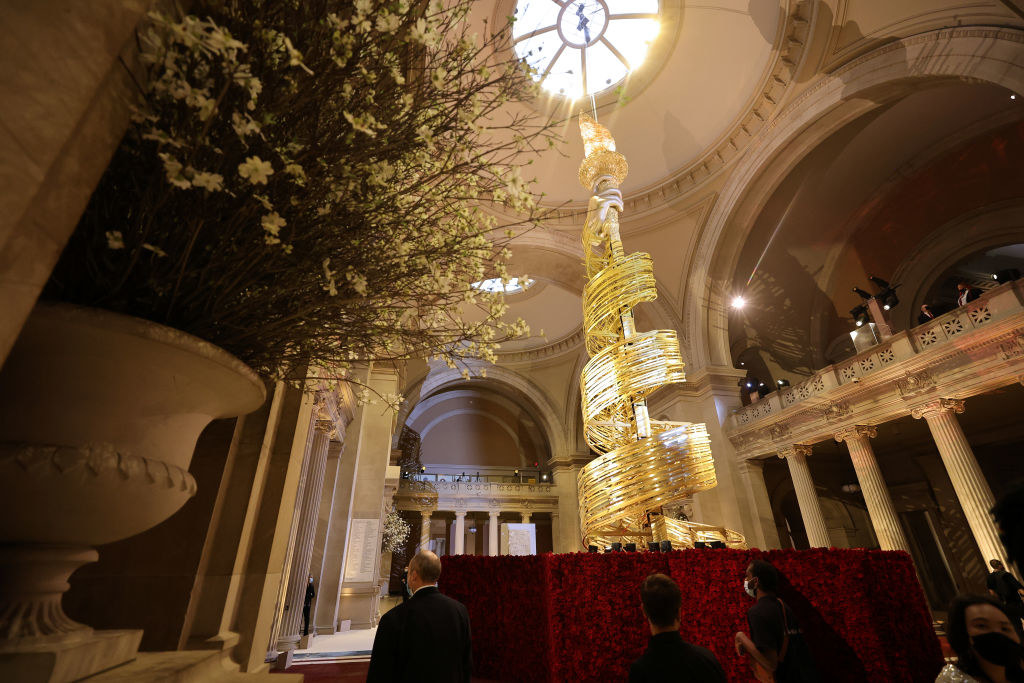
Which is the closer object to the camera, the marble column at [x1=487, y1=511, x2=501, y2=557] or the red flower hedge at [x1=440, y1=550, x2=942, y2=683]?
the red flower hedge at [x1=440, y1=550, x2=942, y2=683]

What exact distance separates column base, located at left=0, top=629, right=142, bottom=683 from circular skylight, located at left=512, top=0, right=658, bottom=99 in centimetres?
1165

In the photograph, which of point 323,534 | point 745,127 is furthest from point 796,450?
point 323,534

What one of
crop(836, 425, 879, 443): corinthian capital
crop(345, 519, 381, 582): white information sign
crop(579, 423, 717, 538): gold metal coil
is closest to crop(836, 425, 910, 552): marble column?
crop(836, 425, 879, 443): corinthian capital

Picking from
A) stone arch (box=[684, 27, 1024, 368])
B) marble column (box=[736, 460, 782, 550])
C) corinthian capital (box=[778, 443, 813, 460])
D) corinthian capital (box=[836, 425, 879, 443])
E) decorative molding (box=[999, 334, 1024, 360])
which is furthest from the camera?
corinthian capital (box=[778, 443, 813, 460])

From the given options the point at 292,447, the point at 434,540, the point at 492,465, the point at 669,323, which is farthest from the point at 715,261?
the point at 434,540

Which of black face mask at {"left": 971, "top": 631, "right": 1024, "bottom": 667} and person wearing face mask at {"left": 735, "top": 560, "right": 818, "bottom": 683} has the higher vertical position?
black face mask at {"left": 971, "top": 631, "right": 1024, "bottom": 667}

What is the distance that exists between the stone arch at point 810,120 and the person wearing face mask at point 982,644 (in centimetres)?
766

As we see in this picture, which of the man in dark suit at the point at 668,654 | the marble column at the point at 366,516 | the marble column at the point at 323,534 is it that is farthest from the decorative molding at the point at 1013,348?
the marble column at the point at 323,534

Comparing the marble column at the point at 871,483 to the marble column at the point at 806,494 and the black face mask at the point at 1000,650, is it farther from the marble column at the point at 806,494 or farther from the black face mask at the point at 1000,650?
the black face mask at the point at 1000,650

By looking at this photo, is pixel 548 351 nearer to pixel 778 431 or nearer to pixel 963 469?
pixel 778 431

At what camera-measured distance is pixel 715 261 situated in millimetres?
10977

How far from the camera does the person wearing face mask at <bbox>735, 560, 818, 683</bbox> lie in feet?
7.28

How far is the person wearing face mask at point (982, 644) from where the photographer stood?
1446 millimetres

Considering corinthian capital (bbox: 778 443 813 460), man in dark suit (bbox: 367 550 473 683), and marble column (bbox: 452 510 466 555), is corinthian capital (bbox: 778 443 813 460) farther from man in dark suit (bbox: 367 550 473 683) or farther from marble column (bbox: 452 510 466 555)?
marble column (bbox: 452 510 466 555)
